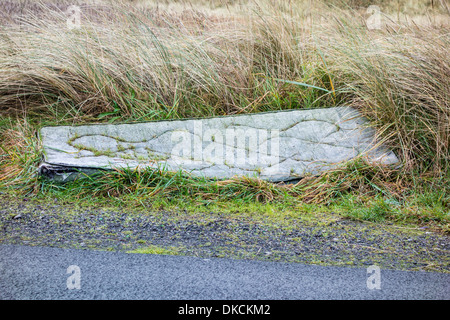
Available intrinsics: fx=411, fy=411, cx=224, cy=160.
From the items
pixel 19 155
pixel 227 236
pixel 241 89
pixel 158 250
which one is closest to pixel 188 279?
pixel 158 250

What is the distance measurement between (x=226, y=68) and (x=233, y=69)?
91mm

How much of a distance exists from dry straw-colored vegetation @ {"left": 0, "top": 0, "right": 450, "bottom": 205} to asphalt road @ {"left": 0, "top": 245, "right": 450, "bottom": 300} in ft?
7.08

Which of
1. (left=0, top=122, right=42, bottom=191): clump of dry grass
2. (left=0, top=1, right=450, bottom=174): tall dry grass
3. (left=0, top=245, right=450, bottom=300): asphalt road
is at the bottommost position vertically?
(left=0, top=245, right=450, bottom=300): asphalt road

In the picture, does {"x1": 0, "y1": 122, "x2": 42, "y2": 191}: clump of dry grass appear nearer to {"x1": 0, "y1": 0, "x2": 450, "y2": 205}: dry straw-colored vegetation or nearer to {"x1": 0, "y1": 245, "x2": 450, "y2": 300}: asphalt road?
{"x1": 0, "y1": 0, "x2": 450, "y2": 205}: dry straw-colored vegetation

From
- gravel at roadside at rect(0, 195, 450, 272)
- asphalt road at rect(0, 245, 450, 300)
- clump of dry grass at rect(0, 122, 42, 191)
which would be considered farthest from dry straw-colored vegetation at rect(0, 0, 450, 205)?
asphalt road at rect(0, 245, 450, 300)

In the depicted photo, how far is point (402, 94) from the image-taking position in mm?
3635

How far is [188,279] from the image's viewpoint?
66.2 inches

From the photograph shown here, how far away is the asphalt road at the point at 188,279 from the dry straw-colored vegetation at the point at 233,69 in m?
2.16

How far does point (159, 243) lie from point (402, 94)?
8.60ft

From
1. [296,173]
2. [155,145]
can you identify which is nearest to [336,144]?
[296,173]

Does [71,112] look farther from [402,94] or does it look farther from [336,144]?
[402,94]

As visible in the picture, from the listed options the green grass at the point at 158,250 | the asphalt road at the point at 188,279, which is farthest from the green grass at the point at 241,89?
the asphalt road at the point at 188,279

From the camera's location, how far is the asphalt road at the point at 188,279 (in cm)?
156

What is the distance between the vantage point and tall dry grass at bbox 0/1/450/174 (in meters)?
3.79
